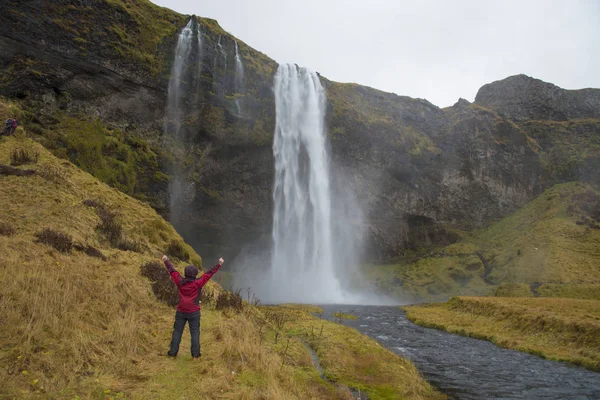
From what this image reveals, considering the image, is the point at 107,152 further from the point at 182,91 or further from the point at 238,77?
the point at 238,77

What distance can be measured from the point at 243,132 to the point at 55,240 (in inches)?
1529

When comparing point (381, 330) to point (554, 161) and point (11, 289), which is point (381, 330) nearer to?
point (11, 289)

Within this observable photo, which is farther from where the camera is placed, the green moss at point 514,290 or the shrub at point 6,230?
the green moss at point 514,290

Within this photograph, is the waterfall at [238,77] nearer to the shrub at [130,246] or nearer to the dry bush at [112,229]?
the dry bush at [112,229]

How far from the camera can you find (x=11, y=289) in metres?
7.81

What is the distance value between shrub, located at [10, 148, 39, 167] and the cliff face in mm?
9839

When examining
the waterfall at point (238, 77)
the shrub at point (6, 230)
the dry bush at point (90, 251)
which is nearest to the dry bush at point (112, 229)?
the dry bush at point (90, 251)

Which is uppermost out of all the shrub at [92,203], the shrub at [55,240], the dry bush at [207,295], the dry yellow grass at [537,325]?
the shrub at [92,203]

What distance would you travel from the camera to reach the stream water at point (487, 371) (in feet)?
41.0

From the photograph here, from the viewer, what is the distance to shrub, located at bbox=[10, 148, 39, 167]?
1684cm

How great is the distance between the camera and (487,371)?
14992mm

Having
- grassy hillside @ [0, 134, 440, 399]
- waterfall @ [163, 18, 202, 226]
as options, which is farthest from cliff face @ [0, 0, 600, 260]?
grassy hillside @ [0, 134, 440, 399]

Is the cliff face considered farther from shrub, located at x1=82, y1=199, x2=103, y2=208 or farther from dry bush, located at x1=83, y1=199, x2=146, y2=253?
dry bush, located at x1=83, y1=199, x2=146, y2=253

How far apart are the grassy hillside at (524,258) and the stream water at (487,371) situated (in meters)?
29.0
